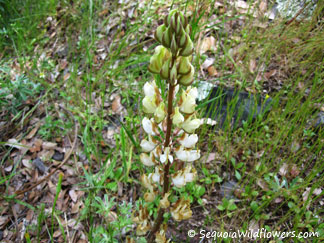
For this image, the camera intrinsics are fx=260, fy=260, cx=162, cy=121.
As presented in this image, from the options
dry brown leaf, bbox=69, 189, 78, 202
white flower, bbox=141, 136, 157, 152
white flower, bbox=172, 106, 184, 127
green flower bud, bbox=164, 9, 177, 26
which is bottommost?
dry brown leaf, bbox=69, 189, 78, 202

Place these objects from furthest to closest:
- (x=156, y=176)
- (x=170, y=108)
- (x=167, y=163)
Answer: (x=156, y=176) < (x=167, y=163) < (x=170, y=108)

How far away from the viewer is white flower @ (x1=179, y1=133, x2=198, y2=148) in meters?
1.39

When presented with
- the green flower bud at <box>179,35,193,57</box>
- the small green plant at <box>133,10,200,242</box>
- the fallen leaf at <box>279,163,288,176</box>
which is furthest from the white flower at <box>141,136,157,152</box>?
the fallen leaf at <box>279,163,288,176</box>

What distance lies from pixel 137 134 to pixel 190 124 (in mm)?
1129

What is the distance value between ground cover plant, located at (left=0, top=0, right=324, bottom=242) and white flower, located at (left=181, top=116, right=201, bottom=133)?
421 mm

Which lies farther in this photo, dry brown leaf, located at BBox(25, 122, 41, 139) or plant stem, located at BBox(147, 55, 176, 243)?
dry brown leaf, located at BBox(25, 122, 41, 139)

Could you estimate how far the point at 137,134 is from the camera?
2385 mm

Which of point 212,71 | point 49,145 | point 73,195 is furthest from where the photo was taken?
point 212,71

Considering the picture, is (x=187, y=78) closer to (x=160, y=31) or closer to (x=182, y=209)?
(x=160, y=31)

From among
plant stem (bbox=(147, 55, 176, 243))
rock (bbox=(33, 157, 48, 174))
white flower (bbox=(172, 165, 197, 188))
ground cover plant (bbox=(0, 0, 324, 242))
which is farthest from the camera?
rock (bbox=(33, 157, 48, 174))

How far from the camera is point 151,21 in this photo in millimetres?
3090

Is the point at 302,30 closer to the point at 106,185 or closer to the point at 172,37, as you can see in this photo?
the point at 172,37

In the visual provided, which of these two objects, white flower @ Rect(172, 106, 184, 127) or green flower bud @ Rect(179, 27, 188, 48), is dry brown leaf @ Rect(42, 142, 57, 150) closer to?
white flower @ Rect(172, 106, 184, 127)

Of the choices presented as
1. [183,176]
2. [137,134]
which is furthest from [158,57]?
[137,134]
